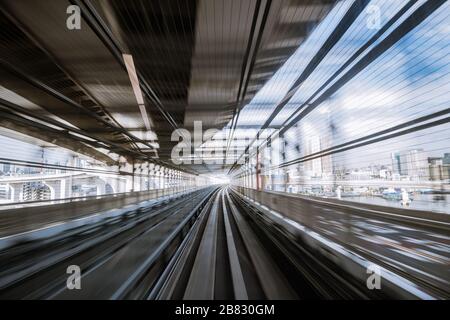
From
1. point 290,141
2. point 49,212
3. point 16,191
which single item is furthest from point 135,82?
point 290,141

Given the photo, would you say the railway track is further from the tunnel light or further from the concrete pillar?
the tunnel light

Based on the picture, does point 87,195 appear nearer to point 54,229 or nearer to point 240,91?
point 54,229

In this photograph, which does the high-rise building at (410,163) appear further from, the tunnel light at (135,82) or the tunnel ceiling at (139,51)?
the tunnel light at (135,82)

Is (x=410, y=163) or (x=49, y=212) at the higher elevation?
(x=410, y=163)

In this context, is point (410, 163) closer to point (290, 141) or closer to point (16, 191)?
point (290, 141)

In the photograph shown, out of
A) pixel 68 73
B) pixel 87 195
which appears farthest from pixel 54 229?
pixel 68 73

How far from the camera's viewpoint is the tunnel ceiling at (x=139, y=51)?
9.72 feet

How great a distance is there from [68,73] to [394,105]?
5.64 m

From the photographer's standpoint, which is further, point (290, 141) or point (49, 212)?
point (290, 141)

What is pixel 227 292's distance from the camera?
8.52ft

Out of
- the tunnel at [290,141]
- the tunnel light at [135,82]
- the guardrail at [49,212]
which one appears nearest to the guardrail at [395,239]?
the tunnel at [290,141]

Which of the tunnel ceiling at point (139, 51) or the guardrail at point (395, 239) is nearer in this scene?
the guardrail at point (395, 239)

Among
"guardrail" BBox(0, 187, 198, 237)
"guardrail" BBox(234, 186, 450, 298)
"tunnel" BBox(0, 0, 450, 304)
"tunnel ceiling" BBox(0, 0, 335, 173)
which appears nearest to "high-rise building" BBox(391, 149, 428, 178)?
"tunnel" BBox(0, 0, 450, 304)

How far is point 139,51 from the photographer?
12.8ft
